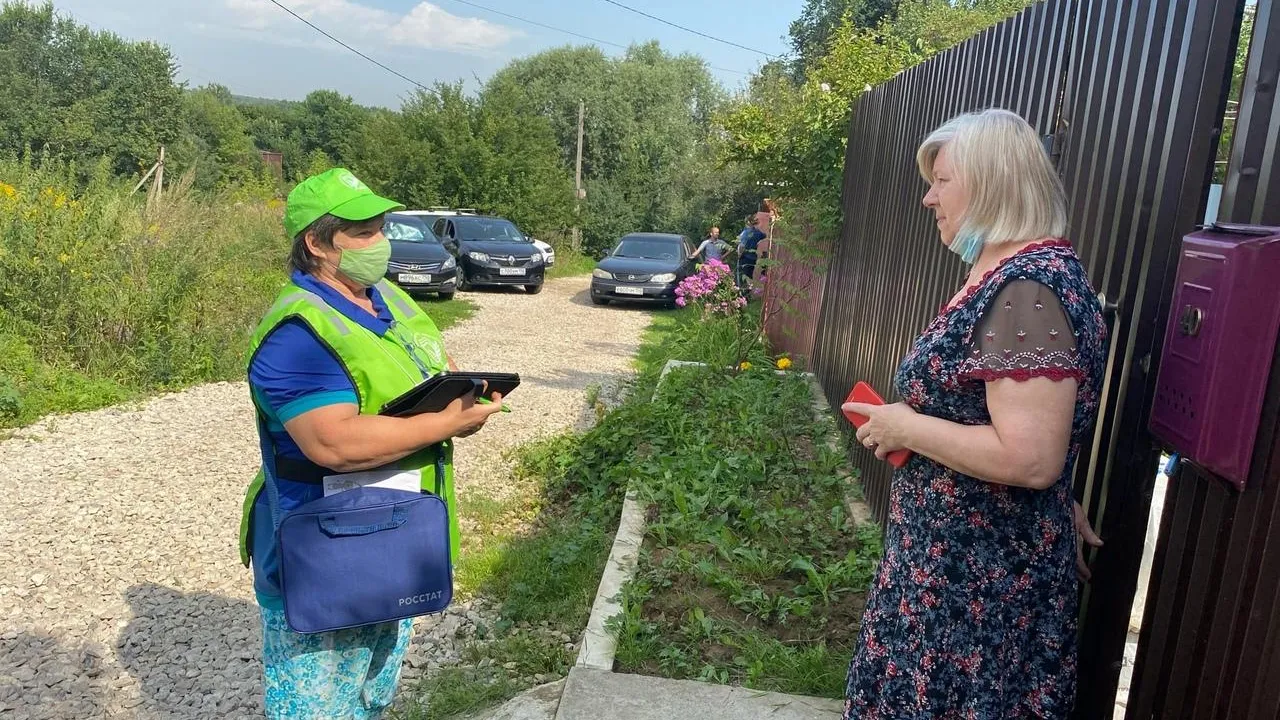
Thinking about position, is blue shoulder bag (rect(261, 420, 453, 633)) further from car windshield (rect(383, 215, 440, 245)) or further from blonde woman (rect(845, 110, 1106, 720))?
car windshield (rect(383, 215, 440, 245))

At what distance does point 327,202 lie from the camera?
7.78 feet

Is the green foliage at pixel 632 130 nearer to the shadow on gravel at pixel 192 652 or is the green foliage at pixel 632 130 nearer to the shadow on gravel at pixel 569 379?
the shadow on gravel at pixel 569 379

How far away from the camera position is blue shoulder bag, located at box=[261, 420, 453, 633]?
2207mm

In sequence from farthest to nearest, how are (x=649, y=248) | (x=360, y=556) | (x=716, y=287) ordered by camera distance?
1. (x=649, y=248)
2. (x=716, y=287)
3. (x=360, y=556)

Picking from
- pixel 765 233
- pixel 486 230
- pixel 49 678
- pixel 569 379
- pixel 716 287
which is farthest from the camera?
pixel 486 230

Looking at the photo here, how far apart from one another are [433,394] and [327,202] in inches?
23.4

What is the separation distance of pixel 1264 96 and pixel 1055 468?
2.81 feet

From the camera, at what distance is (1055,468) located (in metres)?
1.74

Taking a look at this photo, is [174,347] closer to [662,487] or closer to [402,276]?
[662,487]

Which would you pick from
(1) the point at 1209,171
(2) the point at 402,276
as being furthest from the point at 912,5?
(1) the point at 1209,171

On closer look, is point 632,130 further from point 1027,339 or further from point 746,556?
point 1027,339

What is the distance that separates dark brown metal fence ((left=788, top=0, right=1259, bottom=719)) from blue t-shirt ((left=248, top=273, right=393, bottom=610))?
1.91 metres

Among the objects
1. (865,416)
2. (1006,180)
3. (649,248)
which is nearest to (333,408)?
(865,416)

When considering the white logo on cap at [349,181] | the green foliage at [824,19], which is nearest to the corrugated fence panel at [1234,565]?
the white logo on cap at [349,181]
